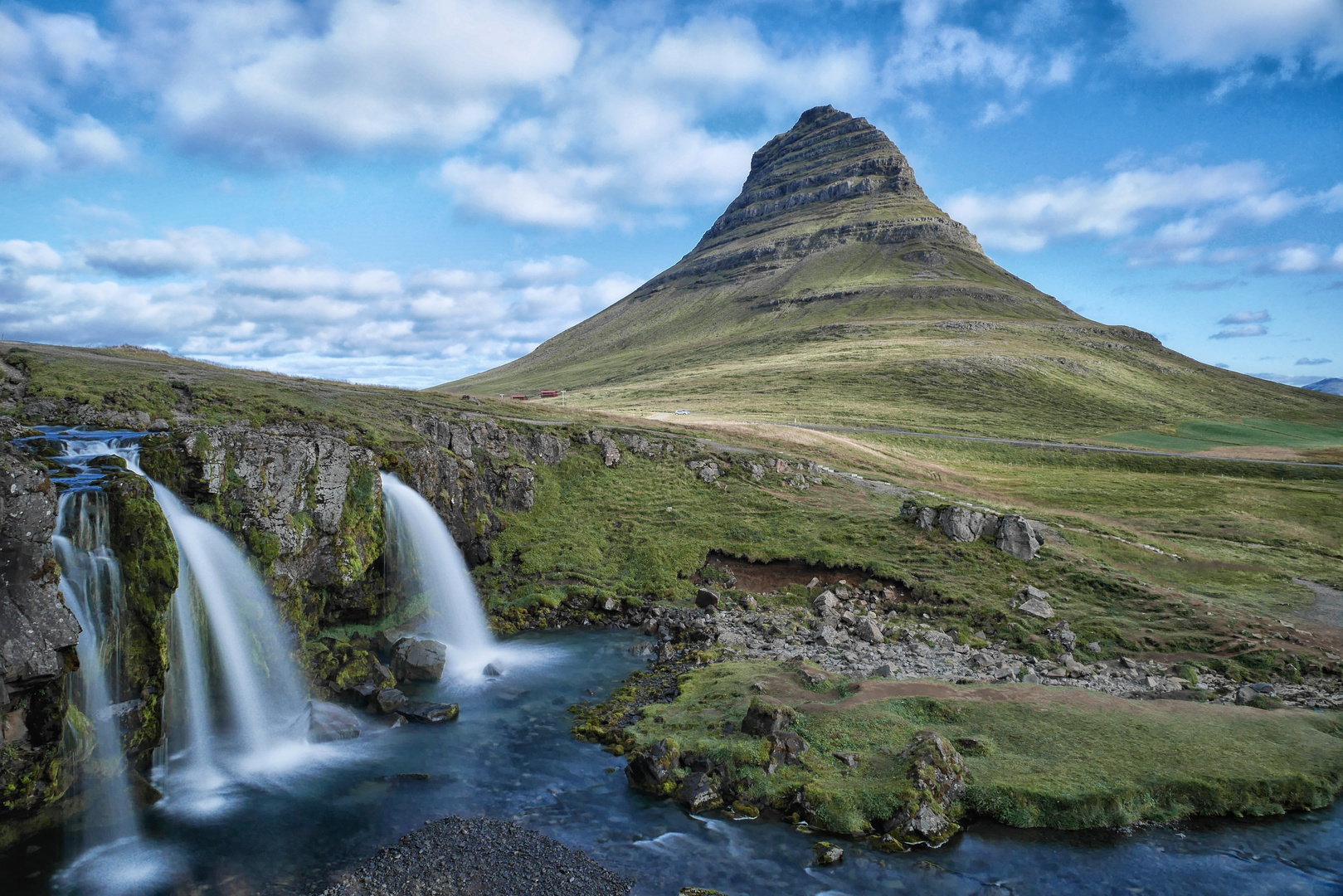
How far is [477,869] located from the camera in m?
15.6

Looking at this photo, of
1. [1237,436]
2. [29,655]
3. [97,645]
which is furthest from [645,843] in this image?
[1237,436]

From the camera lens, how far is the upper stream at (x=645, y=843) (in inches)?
615

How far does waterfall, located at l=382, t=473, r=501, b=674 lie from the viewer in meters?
31.6

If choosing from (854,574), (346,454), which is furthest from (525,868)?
(854,574)

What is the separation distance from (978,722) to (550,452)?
33134 mm

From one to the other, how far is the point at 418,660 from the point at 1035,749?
22480 mm

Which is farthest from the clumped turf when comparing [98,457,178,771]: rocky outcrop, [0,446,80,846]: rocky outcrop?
[0,446,80,846]: rocky outcrop

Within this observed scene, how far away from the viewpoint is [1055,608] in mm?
33031

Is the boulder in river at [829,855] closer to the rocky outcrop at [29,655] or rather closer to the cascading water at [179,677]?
the cascading water at [179,677]

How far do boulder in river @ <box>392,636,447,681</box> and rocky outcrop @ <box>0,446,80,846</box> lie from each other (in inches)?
432

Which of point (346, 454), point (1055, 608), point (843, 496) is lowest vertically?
point (1055, 608)

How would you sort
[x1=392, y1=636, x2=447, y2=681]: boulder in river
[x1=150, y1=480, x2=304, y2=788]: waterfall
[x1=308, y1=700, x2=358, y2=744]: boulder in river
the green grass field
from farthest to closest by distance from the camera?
the green grass field < [x1=392, y1=636, x2=447, y2=681]: boulder in river < [x1=308, y1=700, x2=358, y2=744]: boulder in river < [x1=150, y1=480, x2=304, y2=788]: waterfall

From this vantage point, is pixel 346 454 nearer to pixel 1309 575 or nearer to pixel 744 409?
pixel 1309 575

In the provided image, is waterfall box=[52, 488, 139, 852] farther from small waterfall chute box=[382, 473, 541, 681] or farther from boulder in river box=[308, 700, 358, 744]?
small waterfall chute box=[382, 473, 541, 681]
